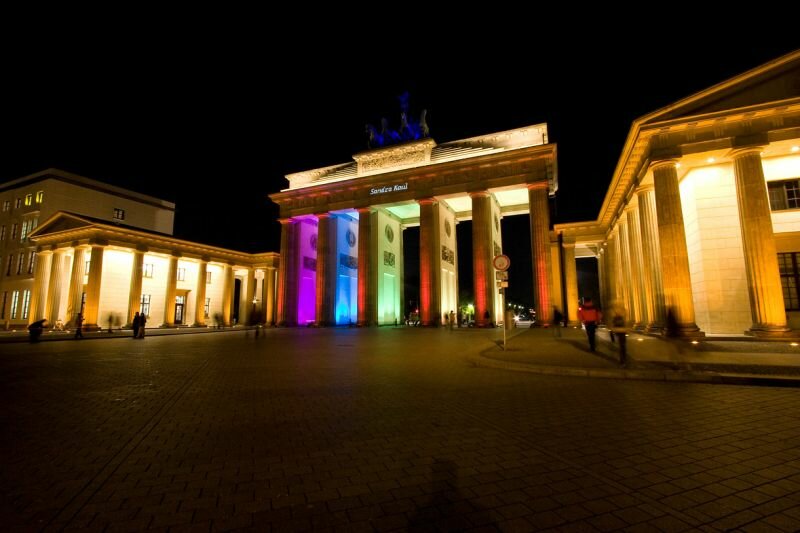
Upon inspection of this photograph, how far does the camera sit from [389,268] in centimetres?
4022

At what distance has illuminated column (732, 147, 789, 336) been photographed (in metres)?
14.3

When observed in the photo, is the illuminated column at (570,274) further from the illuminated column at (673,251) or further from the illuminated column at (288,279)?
the illuminated column at (288,279)

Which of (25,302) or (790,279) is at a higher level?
(25,302)

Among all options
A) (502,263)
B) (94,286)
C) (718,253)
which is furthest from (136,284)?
(718,253)

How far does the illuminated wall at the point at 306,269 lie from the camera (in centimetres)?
4094

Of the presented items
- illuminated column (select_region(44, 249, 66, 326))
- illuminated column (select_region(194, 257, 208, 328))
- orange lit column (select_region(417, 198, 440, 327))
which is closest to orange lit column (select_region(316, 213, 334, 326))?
orange lit column (select_region(417, 198, 440, 327))

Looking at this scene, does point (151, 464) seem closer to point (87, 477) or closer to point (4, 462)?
point (87, 477)

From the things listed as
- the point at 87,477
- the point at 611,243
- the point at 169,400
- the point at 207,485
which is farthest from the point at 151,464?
the point at 611,243

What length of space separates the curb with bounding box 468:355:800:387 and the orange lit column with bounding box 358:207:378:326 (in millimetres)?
27014

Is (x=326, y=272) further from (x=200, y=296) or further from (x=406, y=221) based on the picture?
(x=200, y=296)

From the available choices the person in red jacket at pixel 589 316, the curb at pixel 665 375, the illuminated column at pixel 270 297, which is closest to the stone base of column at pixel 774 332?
the person in red jacket at pixel 589 316

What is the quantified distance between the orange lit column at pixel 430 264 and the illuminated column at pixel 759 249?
751 inches

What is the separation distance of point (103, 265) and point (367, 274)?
26040 mm

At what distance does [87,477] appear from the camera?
3260 millimetres
